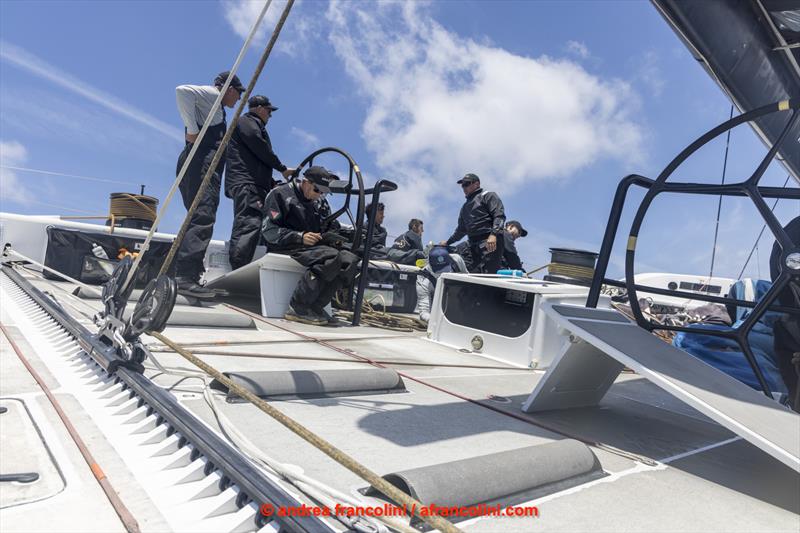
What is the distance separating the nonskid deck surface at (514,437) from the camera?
127 centimetres

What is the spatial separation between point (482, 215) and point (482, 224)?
10 centimetres

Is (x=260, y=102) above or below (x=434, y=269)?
above

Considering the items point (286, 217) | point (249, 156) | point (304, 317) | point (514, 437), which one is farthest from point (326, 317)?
point (514, 437)

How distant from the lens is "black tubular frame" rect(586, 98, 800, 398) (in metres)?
1.90

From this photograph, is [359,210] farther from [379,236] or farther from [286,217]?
[379,236]

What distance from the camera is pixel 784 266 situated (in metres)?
1.89

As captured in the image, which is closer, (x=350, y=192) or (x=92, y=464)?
(x=92, y=464)

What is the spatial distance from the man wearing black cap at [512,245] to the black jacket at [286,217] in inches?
88.6

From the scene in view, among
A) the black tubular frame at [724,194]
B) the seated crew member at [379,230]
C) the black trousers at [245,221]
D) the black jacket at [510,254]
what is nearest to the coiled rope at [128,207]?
the black trousers at [245,221]

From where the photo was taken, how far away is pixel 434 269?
547 centimetres

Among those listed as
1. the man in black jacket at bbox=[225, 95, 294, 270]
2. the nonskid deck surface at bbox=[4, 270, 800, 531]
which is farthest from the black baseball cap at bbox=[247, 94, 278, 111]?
the nonskid deck surface at bbox=[4, 270, 800, 531]

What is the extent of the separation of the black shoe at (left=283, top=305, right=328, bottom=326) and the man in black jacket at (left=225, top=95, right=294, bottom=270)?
792mm

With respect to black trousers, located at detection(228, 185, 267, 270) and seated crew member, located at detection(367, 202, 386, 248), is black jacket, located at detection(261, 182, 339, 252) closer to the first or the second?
black trousers, located at detection(228, 185, 267, 270)

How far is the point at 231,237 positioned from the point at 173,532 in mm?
3969
